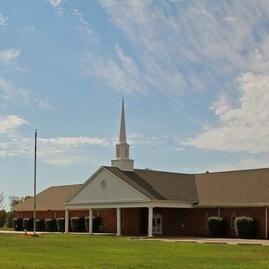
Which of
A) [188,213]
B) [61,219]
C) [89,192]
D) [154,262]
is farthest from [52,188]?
[154,262]

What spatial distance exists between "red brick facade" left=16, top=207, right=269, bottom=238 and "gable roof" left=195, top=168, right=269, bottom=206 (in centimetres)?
72

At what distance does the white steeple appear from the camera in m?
53.5

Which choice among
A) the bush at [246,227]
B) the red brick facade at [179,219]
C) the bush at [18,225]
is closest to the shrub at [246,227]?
the bush at [246,227]

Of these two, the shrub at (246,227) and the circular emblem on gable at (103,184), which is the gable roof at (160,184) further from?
the shrub at (246,227)

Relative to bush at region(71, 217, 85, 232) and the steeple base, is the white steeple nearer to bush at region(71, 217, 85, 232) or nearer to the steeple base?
the steeple base

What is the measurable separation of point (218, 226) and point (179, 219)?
5781 mm

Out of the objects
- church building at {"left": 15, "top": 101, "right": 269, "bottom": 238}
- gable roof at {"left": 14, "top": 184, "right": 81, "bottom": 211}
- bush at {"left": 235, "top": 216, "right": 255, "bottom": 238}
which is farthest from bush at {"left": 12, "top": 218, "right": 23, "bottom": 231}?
bush at {"left": 235, "top": 216, "right": 255, "bottom": 238}

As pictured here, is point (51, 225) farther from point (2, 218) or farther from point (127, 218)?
point (2, 218)

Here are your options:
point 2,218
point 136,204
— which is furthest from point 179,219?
point 2,218

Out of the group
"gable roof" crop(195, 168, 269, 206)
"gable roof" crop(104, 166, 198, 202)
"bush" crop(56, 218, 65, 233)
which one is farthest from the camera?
"bush" crop(56, 218, 65, 233)

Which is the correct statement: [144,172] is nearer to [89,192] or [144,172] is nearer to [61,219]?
[89,192]

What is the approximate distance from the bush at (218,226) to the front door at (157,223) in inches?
244

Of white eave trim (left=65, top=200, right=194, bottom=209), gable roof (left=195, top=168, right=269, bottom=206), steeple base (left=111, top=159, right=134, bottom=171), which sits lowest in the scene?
Answer: white eave trim (left=65, top=200, right=194, bottom=209)

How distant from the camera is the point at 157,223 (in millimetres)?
52219
